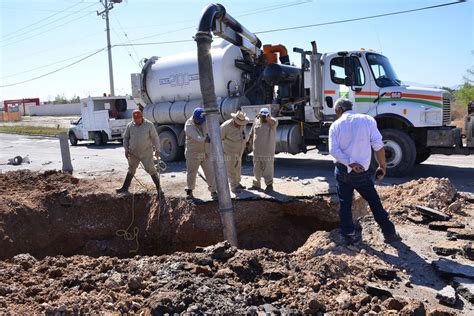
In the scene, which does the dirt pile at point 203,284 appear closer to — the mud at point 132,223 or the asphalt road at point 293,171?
the mud at point 132,223

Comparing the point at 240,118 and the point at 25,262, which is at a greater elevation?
the point at 240,118

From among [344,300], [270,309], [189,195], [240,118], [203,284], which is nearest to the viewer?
[270,309]

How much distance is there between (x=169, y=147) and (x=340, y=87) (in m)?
5.82

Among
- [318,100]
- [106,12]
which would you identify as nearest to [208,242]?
[318,100]

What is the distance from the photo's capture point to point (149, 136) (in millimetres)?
7969

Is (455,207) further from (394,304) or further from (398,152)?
(398,152)

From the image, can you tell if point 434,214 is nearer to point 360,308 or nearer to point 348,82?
point 360,308

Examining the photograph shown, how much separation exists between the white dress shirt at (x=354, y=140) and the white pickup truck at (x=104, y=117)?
17186 mm

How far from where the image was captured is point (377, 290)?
3.77 m

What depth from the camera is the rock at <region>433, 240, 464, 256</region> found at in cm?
463

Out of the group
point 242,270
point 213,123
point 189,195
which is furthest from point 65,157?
point 242,270

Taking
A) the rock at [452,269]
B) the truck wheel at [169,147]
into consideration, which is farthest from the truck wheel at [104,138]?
the rock at [452,269]

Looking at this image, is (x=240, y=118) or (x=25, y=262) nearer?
(x=25, y=262)

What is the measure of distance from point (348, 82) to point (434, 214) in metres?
5.17
